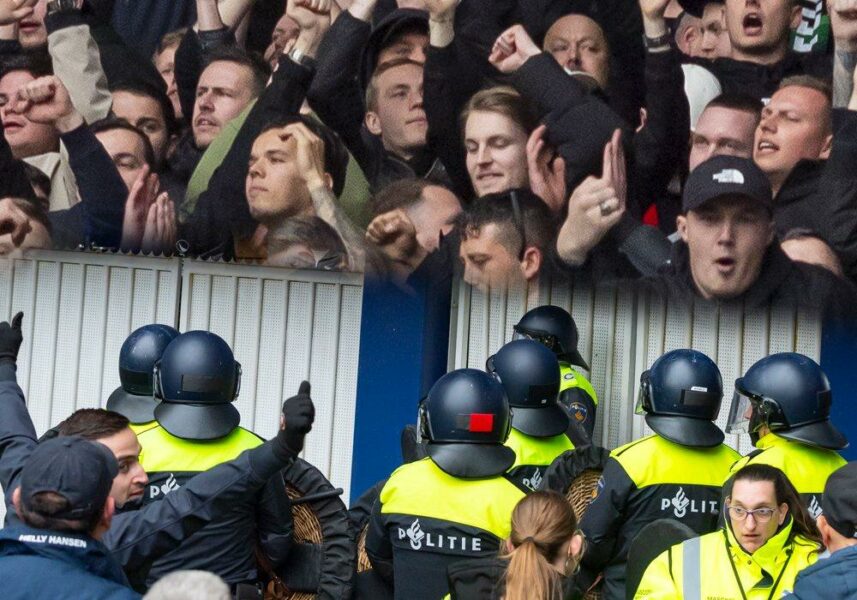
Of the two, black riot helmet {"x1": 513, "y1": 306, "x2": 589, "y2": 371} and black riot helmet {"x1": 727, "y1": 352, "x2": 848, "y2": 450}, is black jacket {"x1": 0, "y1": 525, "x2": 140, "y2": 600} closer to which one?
black riot helmet {"x1": 727, "y1": 352, "x2": 848, "y2": 450}

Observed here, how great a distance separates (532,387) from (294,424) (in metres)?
2.71

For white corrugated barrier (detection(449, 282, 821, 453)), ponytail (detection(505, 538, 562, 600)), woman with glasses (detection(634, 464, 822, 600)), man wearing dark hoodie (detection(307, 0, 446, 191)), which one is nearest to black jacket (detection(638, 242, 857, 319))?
white corrugated barrier (detection(449, 282, 821, 453))

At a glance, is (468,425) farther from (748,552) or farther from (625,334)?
(625,334)

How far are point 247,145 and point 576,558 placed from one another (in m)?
5.53

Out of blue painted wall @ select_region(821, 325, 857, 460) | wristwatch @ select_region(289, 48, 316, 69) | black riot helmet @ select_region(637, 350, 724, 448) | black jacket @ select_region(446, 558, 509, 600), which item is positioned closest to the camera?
black jacket @ select_region(446, 558, 509, 600)

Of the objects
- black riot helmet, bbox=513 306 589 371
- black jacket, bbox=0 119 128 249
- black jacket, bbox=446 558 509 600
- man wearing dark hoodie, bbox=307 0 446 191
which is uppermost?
man wearing dark hoodie, bbox=307 0 446 191

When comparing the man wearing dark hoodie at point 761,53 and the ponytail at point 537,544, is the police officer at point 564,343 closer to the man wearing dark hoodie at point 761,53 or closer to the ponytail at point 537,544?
the man wearing dark hoodie at point 761,53

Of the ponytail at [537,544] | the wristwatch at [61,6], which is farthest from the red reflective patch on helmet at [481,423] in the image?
the wristwatch at [61,6]

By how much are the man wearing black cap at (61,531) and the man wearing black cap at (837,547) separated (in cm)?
→ 181

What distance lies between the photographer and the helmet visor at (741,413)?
7090mm

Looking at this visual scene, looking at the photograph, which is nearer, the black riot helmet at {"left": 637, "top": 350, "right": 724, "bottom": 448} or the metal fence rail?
the black riot helmet at {"left": 637, "top": 350, "right": 724, "bottom": 448}

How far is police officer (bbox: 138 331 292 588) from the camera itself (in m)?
6.28

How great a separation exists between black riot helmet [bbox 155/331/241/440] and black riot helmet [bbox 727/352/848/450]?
2.31 meters

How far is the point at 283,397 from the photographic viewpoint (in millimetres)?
10578
